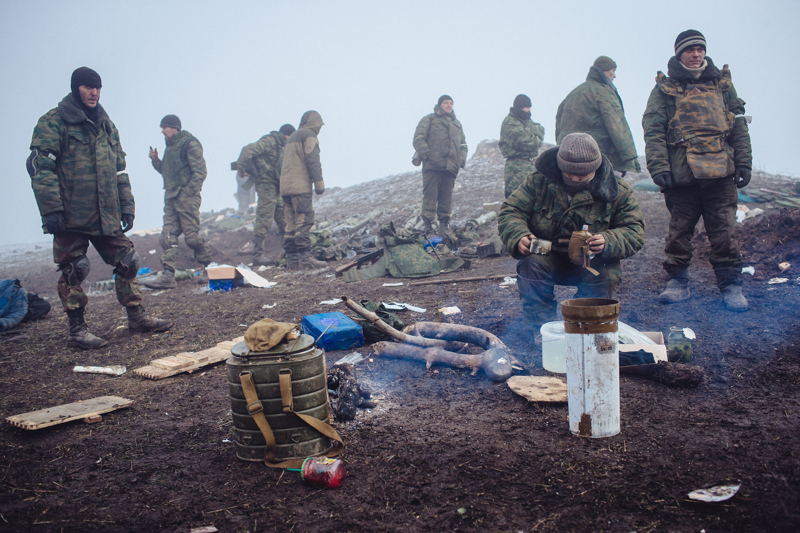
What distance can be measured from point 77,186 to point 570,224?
423 cm

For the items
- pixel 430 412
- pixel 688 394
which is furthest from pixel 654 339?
pixel 430 412

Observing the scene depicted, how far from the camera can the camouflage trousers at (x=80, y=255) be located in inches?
167

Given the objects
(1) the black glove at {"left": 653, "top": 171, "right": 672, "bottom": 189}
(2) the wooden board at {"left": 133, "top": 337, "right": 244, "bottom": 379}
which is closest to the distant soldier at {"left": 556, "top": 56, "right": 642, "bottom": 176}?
(1) the black glove at {"left": 653, "top": 171, "right": 672, "bottom": 189}

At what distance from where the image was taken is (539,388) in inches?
107

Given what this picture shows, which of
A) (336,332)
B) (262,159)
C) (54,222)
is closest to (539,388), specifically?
(336,332)

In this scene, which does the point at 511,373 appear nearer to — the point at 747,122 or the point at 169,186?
the point at 747,122

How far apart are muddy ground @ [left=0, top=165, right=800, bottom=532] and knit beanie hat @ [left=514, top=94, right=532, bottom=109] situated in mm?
5331

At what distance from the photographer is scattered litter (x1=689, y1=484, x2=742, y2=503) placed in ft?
5.29

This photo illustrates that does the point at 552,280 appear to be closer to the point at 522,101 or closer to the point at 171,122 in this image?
the point at 522,101

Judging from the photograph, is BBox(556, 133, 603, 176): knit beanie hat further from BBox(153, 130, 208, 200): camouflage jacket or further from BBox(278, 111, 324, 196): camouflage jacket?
BBox(153, 130, 208, 200): camouflage jacket

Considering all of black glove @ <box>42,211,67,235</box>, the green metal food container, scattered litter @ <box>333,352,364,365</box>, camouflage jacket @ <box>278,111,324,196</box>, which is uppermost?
camouflage jacket @ <box>278,111,324,196</box>

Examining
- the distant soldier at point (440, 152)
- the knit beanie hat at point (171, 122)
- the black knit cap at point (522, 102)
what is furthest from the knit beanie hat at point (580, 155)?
the knit beanie hat at point (171, 122)

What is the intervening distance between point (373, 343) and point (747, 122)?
12.5ft

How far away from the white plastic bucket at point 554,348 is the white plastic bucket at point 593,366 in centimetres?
86
